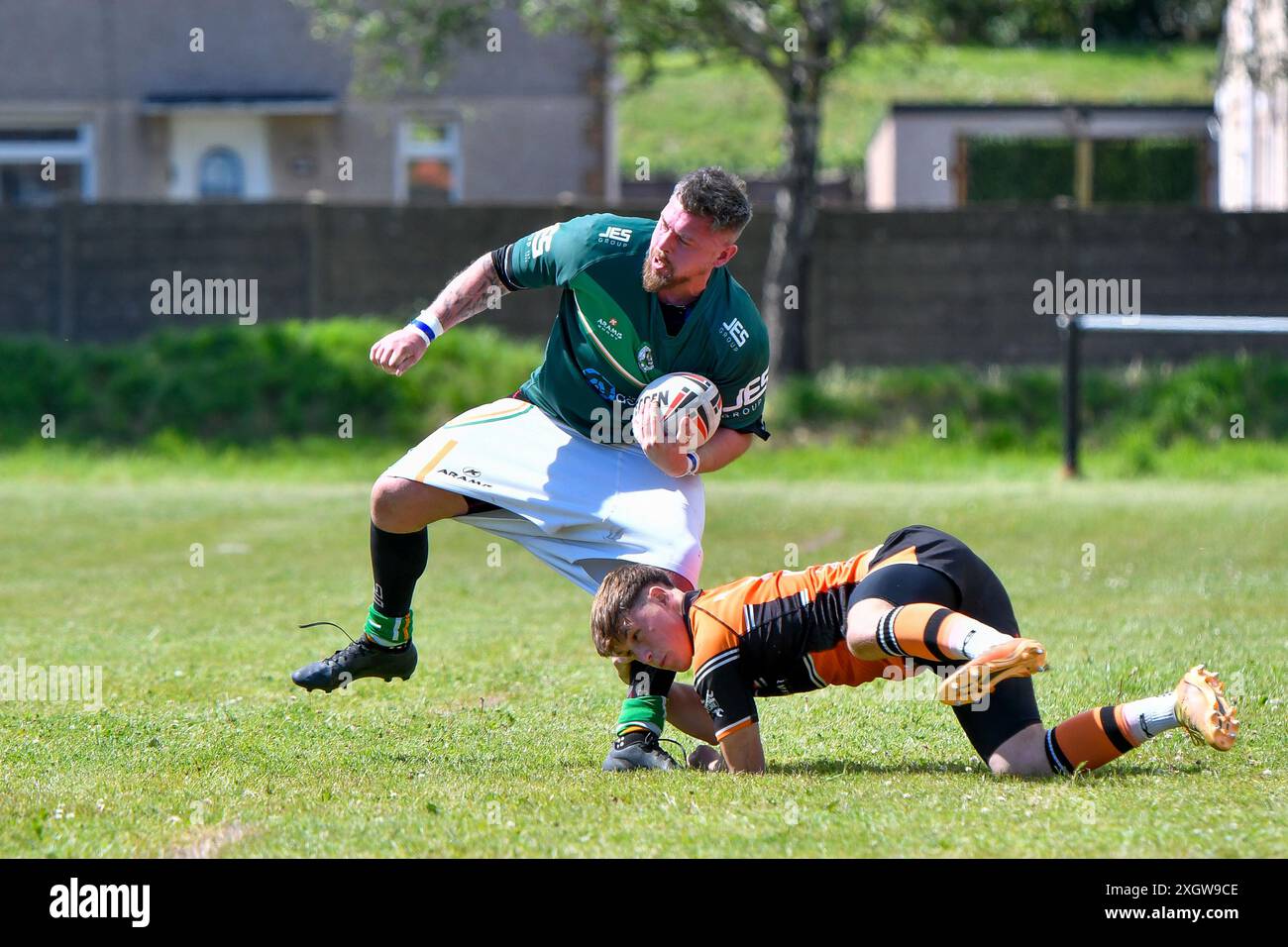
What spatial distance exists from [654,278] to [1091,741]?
222 cm

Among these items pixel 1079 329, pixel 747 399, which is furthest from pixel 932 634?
pixel 1079 329

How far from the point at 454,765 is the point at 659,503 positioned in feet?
3.95

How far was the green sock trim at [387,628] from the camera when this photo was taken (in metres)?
6.78

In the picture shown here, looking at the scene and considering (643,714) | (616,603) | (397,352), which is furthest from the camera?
(397,352)

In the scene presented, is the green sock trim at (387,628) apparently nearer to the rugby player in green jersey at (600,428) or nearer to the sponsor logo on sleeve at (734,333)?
the rugby player in green jersey at (600,428)

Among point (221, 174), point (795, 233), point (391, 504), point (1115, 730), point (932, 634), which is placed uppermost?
point (221, 174)

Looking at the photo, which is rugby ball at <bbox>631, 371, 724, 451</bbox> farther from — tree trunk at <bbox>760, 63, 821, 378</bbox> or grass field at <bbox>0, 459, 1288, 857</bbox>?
tree trunk at <bbox>760, 63, 821, 378</bbox>

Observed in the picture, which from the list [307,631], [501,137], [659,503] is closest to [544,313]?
[501,137]

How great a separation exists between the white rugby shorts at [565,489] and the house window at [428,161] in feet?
69.4

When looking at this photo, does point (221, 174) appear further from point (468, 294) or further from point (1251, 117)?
point (468, 294)

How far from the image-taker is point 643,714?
240 inches

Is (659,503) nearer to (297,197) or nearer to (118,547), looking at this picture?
(118,547)

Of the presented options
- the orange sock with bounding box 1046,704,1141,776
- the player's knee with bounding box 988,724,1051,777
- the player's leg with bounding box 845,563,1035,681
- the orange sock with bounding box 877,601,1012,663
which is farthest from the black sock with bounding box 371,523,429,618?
the orange sock with bounding box 1046,704,1141,776

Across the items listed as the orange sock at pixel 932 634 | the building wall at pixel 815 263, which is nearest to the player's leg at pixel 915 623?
the orange sock at pixel 932 634
